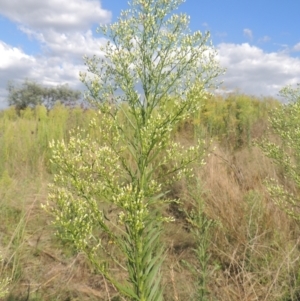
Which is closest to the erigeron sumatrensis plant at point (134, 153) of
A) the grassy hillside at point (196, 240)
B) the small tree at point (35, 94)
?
the grassy hillside at point (196, 240)

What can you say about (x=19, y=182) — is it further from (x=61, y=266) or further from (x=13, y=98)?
(x=13, y=98)

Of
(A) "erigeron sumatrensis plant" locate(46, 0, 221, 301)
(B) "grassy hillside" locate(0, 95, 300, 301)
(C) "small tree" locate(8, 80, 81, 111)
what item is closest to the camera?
(A) "erigeron sumatrensis plant" locate(46, 0, 221, 301)

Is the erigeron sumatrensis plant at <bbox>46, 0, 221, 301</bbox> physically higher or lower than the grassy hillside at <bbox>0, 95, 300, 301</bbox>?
higher

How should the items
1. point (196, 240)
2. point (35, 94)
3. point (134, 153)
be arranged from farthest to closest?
1. point (35, 94)
2. point (196, 240)
3. point (134, 153)

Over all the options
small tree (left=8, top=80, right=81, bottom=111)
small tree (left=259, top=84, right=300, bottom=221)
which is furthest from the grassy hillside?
small tree (left=8, top=80, right=81, bottom=111)

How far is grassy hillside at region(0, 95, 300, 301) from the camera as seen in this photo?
12.1 ft

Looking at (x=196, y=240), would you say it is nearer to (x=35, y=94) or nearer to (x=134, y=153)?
(x=134, y=153)

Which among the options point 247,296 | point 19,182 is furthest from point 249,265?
point 19,182

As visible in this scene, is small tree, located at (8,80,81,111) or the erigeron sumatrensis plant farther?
small tree, located at (8,80,81,111)

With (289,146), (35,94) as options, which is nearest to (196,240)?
(289,146)

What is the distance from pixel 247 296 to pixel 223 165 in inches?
128

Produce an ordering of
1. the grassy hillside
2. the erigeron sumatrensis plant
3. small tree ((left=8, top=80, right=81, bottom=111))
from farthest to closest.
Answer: small tree ((left=8, top=80, right=81, bottom=111)) < the grassy hillside < the erigeron sumatrensis plant

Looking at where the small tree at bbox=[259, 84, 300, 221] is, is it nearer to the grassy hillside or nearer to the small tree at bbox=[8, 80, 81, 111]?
the grassy hillside

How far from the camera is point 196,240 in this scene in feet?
11.4
